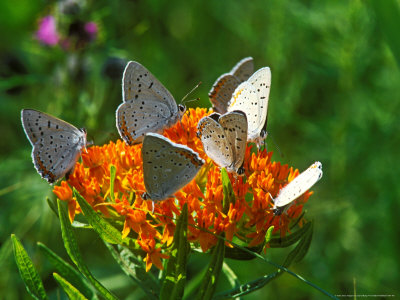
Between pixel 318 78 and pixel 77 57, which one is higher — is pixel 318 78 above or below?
below

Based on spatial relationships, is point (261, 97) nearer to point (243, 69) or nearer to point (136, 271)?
point (243, 69)

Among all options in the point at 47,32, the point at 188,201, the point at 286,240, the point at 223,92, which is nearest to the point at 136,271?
the point at 188,201

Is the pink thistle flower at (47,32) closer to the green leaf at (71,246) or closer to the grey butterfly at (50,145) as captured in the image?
the grey butterfly at (50,145)

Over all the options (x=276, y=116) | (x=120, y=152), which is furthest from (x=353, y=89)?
(x=120, y=152)

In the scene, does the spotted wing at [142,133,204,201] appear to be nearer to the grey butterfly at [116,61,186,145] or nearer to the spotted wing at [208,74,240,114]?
the grey butterfly at [116,61,186,145]

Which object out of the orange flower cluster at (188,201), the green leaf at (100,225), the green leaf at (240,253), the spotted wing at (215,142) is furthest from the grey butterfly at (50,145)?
the green leaf at (240,253)

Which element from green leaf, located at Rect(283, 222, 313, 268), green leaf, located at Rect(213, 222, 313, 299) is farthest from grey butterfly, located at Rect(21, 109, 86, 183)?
green leaf, located at Rect(283, 222, 313, 268)

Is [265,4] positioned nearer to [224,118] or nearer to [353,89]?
[353,89]
